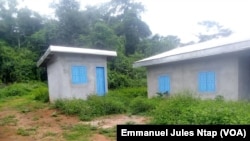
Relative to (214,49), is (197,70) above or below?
below

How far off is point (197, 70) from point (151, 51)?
1786 cm

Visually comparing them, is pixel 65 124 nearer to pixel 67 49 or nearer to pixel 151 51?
pixel 67 49

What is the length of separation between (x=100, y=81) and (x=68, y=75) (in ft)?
6.54

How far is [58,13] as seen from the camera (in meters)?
30.0

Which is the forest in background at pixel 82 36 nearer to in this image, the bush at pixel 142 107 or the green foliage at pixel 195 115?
the bush at pixel 142 107

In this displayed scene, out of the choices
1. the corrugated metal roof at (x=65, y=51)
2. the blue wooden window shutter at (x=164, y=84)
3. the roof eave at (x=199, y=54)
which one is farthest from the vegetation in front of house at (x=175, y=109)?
the corrugated metal roof at (x=65, y=51)

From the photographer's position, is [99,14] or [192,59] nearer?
[192,59]

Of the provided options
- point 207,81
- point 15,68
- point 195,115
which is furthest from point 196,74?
point 15,68

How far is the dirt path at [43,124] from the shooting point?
7.28 meters

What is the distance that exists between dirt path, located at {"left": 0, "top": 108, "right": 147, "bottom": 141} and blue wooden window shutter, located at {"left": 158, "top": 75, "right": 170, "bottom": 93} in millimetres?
3776

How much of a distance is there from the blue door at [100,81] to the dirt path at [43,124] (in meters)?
2.86

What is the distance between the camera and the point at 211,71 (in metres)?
10.6

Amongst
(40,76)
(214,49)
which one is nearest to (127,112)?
(214,49)

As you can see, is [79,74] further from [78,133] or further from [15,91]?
[15,91]
